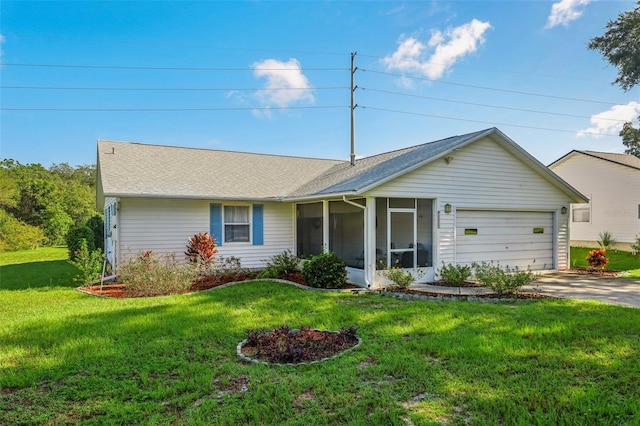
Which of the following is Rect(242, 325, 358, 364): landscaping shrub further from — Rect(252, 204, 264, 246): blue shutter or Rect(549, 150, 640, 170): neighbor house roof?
Rect(549, 150, 640, 170): neighbor house roof

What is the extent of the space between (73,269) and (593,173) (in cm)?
2665

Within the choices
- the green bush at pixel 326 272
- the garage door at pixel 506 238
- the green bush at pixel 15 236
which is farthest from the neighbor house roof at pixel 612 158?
the green bush at pixel 15 236

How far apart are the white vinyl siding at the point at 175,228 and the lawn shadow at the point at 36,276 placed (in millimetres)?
2167

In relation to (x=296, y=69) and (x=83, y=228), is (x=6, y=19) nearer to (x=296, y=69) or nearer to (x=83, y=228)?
(x=83, y=228)

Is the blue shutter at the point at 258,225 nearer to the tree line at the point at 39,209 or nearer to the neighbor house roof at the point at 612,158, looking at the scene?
the tree line at the point at 39,209

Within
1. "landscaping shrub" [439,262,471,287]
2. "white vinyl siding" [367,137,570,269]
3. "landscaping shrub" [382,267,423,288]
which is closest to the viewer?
"landscaping shrub" [382,267,423,288]

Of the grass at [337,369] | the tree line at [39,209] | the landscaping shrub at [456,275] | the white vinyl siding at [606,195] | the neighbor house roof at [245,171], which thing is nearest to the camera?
the grass at [337,369]

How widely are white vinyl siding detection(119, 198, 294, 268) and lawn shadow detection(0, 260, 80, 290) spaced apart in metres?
2.17

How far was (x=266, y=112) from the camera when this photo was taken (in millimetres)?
20156

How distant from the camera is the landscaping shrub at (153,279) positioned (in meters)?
8.93

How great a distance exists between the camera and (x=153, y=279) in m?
8.98

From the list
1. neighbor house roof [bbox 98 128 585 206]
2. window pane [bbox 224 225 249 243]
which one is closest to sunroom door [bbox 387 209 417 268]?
neighbor house roof [bbox 98 128 585 206]

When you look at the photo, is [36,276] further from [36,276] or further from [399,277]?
[399,277]

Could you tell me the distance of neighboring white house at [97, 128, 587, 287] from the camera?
32.8ft
